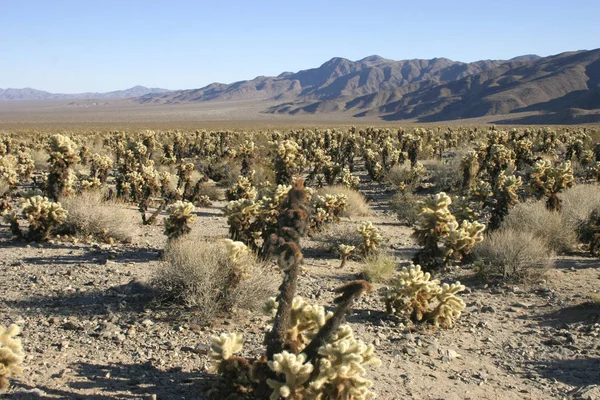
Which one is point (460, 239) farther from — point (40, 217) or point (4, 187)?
point (4, 187)

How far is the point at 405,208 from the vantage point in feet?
48.5

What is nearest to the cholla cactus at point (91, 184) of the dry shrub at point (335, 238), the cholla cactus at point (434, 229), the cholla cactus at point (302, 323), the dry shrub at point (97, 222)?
the dry shrub at point (97, 222)

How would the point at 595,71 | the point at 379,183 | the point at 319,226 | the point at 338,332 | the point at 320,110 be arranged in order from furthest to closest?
the point at 320,110 → the point at 595,71 → the point at 379,183 → the point at 319,226 → the point at 338,332

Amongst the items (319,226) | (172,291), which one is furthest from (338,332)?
(319,226)

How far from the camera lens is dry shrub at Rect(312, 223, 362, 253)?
10.6 metres

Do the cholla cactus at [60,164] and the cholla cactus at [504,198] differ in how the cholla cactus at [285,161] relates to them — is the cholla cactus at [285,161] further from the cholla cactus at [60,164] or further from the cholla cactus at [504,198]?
the cholla cactus at [504,198]

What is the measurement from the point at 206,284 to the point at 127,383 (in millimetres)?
1816

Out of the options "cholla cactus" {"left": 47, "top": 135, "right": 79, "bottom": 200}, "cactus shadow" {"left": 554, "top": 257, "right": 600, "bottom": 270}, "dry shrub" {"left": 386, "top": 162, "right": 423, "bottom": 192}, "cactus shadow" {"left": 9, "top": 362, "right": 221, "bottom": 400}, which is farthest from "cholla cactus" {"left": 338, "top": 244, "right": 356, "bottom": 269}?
"dry shrub" {"left": 386, "top": 162, "right": 423, "bottom": 192}

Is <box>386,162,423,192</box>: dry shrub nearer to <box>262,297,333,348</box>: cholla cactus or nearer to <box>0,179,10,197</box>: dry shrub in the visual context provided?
<box>0,179,10,197</box>: dry shrub

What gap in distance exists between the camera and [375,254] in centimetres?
970

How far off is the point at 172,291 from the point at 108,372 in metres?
1.77

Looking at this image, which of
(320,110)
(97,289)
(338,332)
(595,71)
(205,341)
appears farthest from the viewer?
(320,110)

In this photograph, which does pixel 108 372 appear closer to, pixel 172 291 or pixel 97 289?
pixel 172 291

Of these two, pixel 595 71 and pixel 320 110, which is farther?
pixel 320 110
